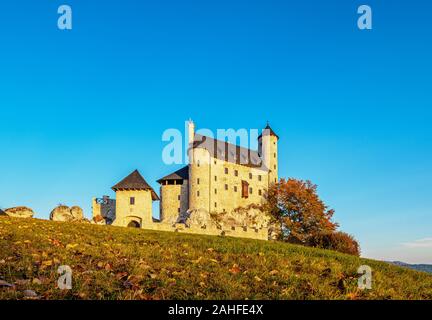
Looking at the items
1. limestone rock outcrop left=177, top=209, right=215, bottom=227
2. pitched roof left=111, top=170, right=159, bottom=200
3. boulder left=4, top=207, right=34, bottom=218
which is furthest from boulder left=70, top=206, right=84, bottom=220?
limestone rock outcrop left=177, top=209, right=215, bottom=227

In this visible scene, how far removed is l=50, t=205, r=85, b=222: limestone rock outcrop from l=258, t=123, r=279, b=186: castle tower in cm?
3854

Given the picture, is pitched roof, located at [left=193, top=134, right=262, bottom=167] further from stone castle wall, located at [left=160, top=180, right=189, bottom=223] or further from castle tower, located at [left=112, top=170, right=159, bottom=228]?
castle tower, located at [left=112, top=170, right=159, bottom=228]

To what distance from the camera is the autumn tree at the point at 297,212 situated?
58.8 metres

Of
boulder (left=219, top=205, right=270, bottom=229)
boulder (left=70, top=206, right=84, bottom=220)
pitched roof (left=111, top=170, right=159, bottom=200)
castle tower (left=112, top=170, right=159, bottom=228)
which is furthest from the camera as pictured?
boulder (left=219, top=205, right=270, bottom=229)

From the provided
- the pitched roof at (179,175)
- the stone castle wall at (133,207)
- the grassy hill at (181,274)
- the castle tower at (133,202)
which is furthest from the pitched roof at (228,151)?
the grassy hill at (181,274)

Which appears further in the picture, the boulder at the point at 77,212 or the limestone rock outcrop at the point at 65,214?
the boulder at the point at 77,212

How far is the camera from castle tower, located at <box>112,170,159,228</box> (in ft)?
169

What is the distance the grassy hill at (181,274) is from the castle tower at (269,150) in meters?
61.4

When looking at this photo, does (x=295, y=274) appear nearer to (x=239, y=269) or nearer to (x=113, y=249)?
(x=239, y=269)

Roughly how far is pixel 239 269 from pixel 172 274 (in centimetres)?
167

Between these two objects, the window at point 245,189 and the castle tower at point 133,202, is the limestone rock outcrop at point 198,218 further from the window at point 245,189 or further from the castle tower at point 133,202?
the window at point 245,189

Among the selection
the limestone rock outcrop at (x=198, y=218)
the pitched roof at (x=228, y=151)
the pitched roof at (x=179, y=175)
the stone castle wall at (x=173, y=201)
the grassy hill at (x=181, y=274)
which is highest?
the pitched roof at (x=228, y=151)
